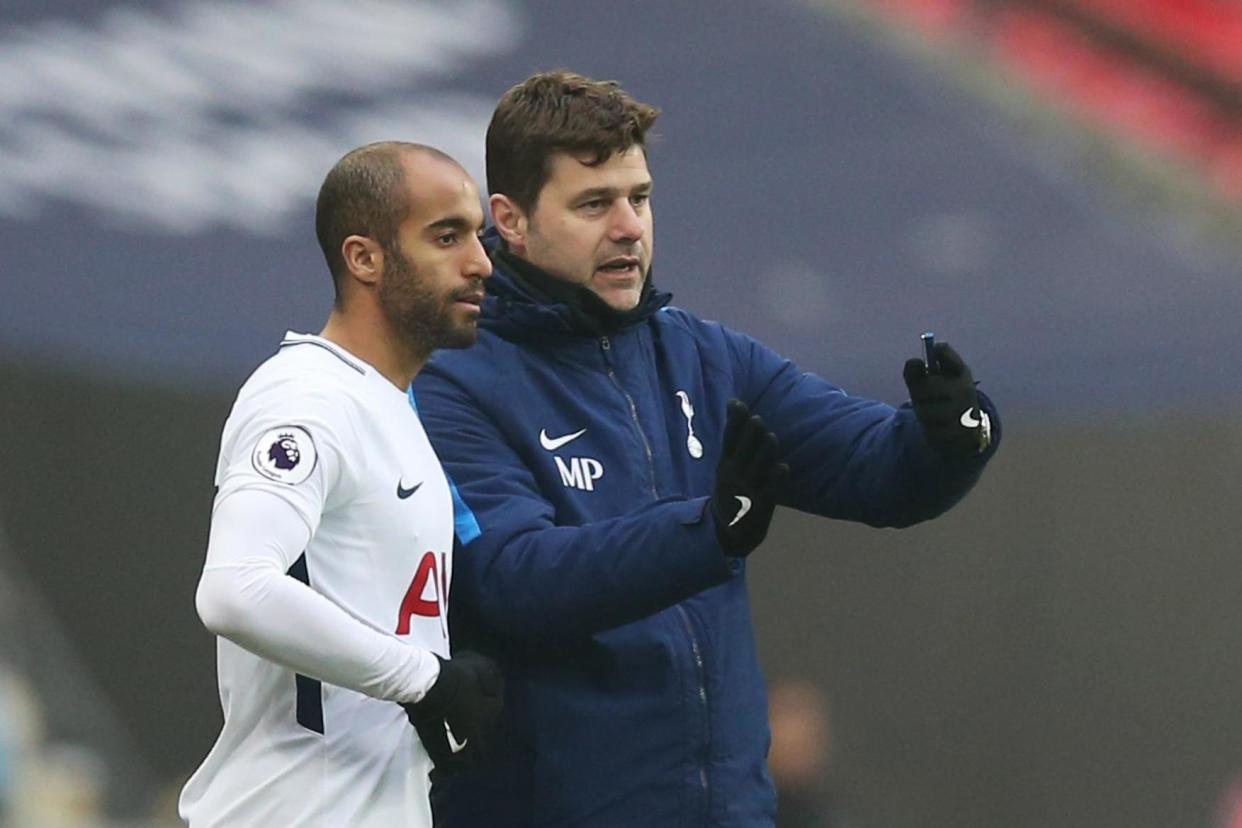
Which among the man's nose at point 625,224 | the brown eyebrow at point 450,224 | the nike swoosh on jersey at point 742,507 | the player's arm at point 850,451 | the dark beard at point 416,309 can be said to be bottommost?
the nike swoosh on jersey at point 742,507

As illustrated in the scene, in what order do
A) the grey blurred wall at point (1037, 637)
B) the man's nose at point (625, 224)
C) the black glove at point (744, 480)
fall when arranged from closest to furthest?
the black glove at point (744, 480) < the man's nose at point (625, 224) < the grey blurred wall at point (1037, 637)

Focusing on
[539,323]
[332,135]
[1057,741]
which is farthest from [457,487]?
[332,135]

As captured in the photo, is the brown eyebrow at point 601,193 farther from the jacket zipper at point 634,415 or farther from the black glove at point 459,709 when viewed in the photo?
the black glove at point 459,709

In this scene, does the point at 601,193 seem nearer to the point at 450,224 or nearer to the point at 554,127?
the point at 554,127

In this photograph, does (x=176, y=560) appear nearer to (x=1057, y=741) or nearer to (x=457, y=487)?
(x=1057, y=741)

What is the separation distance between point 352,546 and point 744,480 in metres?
0.52

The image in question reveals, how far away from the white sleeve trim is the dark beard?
1.37 ft

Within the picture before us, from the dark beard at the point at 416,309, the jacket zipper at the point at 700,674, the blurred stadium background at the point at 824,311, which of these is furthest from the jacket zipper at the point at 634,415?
the blurred stadium background at the point at 824,311

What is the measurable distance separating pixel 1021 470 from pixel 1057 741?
0.82 metres

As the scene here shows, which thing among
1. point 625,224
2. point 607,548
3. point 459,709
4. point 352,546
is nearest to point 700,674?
point 607,548

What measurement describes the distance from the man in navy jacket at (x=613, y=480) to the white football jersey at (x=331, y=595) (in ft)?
0.40

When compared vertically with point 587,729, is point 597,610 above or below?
above

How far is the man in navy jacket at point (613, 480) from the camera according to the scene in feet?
9.39

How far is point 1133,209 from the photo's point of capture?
245 inches
